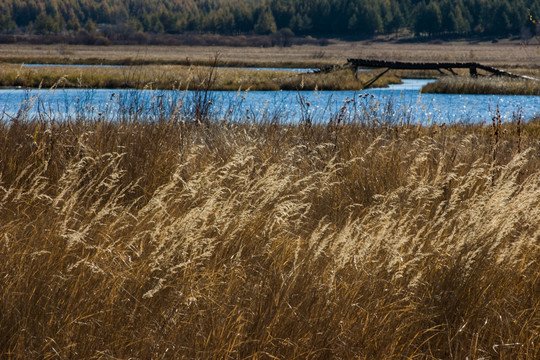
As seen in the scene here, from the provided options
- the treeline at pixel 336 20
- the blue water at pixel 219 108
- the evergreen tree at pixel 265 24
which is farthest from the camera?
the evergreen tree at pixel 265 24

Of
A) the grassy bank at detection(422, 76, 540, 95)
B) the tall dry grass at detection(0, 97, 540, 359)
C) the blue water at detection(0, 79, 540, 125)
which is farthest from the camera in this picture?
the grassy bank at detection(422, 76, 540, 95)

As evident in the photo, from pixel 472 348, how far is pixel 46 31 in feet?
530

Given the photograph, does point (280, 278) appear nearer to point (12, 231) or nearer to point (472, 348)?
point (472, 348)

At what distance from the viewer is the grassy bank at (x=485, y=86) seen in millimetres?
33938

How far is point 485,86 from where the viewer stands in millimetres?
34531

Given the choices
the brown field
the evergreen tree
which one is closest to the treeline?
the evergreen tree

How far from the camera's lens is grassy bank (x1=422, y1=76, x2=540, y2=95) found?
33.9 metres

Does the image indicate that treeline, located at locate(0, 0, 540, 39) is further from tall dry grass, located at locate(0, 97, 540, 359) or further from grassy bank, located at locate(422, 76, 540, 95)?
tall dry grass, located at locate(0, 97, 540, 359)

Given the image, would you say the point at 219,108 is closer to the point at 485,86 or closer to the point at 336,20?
the point at 485,86

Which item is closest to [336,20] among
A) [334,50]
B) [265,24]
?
[265,24]

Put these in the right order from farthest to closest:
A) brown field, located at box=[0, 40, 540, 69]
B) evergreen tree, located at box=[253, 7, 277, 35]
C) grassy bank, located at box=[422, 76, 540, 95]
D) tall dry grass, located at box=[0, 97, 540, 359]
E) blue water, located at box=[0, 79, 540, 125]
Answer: evergreen tree, located at box=[253, 7, 277, 35]
brown field, located at box=[0, 40, 540, 69]
grassy bank, located at box=[422, 76, 540, 95]
blue water, located at box=[0, 79, 540, 125]
tall dry grass, located at box=[0, 97, 540, 359]

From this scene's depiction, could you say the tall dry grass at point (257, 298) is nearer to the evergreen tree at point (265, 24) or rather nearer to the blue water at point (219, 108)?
the blue water at point (219, 108)

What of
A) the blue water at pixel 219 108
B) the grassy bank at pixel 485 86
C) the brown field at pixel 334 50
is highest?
the blue water at pixel 219 108

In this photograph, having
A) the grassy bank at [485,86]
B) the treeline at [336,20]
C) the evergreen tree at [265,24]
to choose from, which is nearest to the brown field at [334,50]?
the treeline at [336,20]
